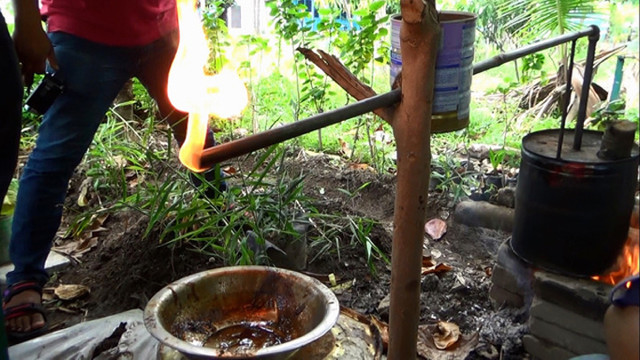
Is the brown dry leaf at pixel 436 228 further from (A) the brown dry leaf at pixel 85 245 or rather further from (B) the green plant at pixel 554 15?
(A) the brown dry leaf at pixel 85 245

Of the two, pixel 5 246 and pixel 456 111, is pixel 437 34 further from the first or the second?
pixel 5 246

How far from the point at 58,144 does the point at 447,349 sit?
192cm

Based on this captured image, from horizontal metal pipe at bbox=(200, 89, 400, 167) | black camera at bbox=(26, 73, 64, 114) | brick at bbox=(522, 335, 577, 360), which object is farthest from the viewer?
black camera at bbox=(26, 73, 64, 114)

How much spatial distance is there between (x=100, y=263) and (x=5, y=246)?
538 mm

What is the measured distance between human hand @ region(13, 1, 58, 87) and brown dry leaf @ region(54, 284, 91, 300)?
3.55 ft

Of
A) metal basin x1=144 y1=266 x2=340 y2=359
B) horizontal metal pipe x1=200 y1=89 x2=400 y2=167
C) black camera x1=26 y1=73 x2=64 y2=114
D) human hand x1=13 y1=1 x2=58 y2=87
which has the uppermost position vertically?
human hand x1=13 y1=1 x2=58 y2=87

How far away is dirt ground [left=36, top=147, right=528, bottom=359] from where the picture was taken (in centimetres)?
252

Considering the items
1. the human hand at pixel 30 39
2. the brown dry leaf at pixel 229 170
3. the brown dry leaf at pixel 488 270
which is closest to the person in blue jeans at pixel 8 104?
the human hand at pixel 30 39

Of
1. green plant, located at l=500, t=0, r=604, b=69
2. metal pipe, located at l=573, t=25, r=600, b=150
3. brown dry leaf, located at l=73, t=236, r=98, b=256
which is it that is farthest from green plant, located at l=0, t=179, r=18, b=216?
green plant, located at l=500, t=0, r=604, b=69

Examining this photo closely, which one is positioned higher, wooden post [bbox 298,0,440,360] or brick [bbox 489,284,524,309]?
wooden post [bbox 298,0,440,360]

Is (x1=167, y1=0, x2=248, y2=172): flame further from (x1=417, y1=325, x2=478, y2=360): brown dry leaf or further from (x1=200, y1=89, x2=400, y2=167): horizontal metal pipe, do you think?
(x1=417, y1=325, x2=478, y2=360): brown dry leaf

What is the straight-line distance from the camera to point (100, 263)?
10.1ft

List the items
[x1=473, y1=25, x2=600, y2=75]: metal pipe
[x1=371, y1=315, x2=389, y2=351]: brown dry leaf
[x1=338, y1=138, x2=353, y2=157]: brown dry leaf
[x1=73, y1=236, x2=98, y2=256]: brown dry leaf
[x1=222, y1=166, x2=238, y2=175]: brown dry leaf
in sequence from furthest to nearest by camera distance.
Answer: [x1=338, y1=138, x2=353, y2=157]: brown dry leaf
[x1=222, y1=166, x2=238, y2=175]: brown dry leaf
[x1=73, y1=236, x2=98, y2=256]: brown dry leaf
[x1=371, y1=315, x2=389, y2=351]: brown dry leaf
[x1=473, y1=25, x2=600, y2=75]: metal pipe

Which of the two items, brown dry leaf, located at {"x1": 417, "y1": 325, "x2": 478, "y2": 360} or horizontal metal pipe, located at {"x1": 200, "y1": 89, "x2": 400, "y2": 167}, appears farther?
brown dry leaf, located at {"x1": 417, "y1": 325, "x2": 478, "y2": 360}
